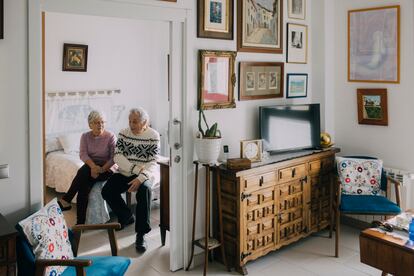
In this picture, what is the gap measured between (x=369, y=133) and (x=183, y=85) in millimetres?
2032

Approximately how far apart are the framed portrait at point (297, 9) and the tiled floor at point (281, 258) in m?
2.13

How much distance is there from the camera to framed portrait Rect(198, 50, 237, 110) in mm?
3295

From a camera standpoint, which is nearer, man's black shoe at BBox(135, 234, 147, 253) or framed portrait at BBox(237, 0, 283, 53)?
framed portrait at BBox(237, 0, 283, 53)

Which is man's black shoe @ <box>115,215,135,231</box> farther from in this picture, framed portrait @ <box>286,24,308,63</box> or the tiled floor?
framed portrait @ <box>286,24,308,63</box>

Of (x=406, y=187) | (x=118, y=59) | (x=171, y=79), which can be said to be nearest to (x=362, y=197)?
(x=406, y=187)

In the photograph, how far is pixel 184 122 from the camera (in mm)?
3246

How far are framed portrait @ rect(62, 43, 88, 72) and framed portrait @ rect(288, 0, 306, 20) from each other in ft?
9.43

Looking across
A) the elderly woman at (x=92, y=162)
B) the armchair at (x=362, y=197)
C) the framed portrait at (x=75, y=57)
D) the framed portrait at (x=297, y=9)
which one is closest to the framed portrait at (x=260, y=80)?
the framed portrait at (x=297, y=9)

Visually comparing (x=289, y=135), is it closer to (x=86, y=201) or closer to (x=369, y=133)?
(x=369, y=133)

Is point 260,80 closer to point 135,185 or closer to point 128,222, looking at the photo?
point 135,185

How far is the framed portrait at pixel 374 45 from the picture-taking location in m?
3.85

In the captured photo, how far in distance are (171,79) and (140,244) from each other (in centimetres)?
153

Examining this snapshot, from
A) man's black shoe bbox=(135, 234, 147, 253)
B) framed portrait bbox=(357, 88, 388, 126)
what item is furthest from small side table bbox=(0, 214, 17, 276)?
framed portrait bbox=(357, 88, 388, 126)

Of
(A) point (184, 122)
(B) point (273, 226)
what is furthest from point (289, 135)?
(A) point (184, 122)
